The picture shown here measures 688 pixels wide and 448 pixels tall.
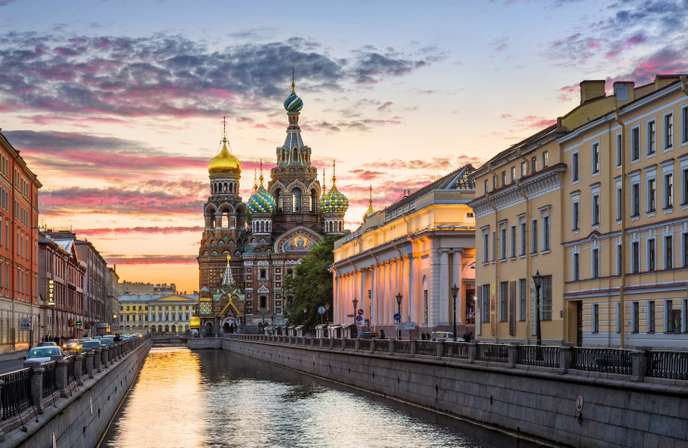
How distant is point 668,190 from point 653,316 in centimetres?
485

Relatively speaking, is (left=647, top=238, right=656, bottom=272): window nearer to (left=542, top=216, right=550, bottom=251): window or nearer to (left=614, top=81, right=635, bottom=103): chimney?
(left=542, top=216, right=550, bottom=251): window

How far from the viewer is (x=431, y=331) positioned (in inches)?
3194

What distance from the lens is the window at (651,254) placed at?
45.9 meters

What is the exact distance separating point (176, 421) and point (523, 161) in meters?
23.1

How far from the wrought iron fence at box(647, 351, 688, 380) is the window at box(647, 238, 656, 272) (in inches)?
686

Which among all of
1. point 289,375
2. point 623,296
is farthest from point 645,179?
point 289,375

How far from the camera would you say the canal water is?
40469 mm

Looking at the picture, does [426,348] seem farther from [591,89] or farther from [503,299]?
[591,89]

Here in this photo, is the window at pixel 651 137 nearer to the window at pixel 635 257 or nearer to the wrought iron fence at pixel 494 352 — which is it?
the window at pixel 635 257

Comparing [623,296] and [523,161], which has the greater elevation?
[523,161]

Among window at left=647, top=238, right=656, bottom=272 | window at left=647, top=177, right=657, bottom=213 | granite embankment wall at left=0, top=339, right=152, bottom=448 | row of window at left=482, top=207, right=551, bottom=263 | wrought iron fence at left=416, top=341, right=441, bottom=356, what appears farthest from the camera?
row of window at left=482, top=207, right=551, bottom=263

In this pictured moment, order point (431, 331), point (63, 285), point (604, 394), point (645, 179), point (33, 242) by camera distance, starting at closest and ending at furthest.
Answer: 1. point (604, 394)
2. point (645, 179)
3. point (431, 331)
4. point (33, 242)
5. point (63, 285)

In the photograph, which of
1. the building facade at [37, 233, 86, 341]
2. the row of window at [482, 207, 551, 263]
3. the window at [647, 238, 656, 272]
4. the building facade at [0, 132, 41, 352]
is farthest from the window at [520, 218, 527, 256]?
the building facade at [37, 233, 86, 341]

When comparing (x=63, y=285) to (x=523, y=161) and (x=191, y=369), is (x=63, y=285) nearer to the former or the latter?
(x=191, y=369)
